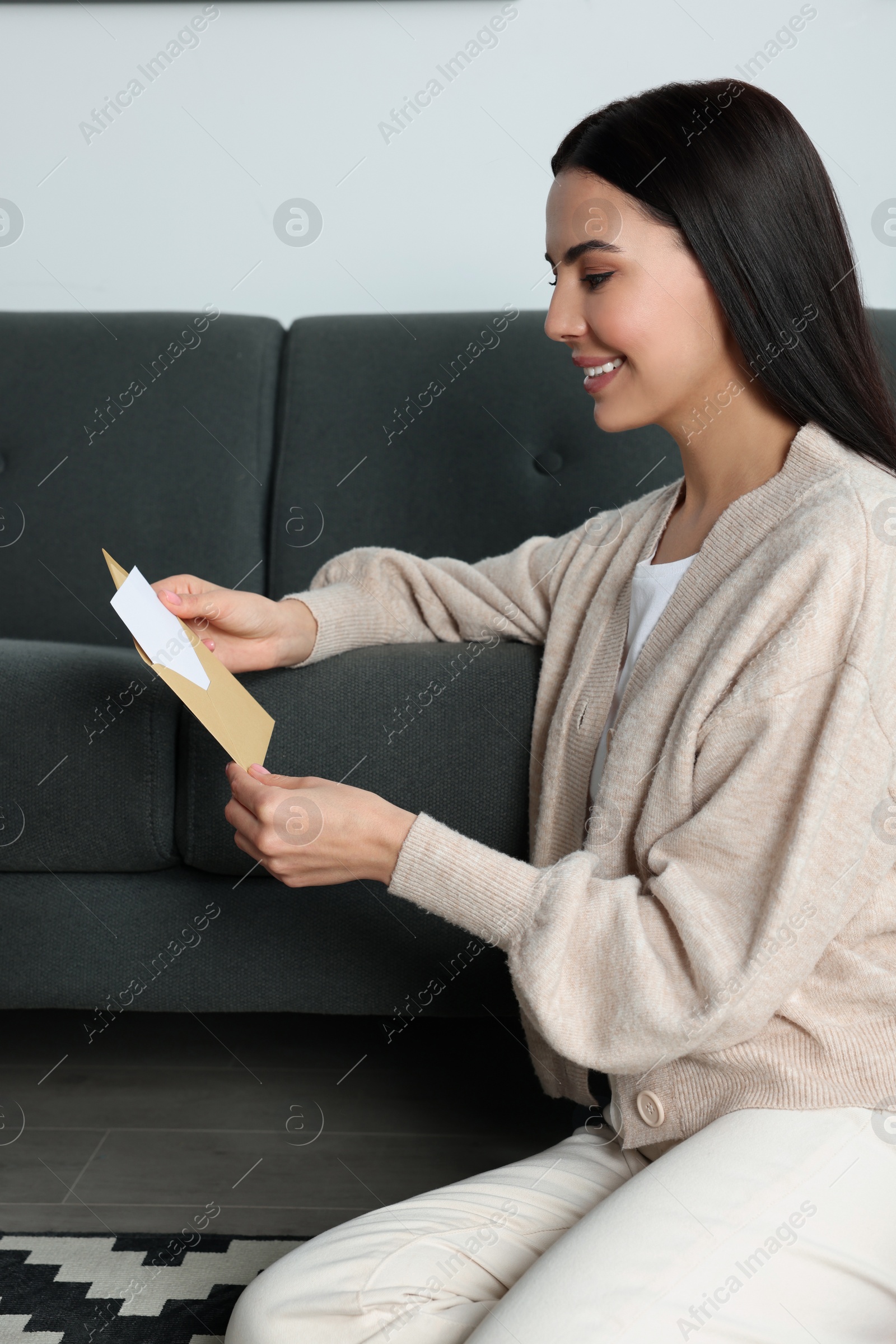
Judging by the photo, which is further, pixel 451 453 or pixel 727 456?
pixel 451 453

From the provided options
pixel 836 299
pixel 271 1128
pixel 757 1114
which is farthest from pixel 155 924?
pixel 836 299

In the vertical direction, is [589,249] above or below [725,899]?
above

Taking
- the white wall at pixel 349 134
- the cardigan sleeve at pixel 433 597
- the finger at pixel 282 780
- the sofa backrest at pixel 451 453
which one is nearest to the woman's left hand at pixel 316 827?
the finger at pixel 282 780

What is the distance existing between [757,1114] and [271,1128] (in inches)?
26.9

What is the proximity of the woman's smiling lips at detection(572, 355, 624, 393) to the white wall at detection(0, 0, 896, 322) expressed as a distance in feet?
3.55

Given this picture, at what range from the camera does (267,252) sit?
1.94 meters

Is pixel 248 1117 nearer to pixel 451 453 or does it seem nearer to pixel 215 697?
pixel 215 697

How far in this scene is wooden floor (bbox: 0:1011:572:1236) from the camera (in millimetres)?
1108

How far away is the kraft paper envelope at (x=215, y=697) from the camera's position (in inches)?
27.6

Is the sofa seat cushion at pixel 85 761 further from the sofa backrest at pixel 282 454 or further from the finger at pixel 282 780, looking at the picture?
the sofa backrest at pixel 282 454

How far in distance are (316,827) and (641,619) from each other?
33cm

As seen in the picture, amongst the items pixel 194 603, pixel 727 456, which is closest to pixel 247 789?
pixel 194 603

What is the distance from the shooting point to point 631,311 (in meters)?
0.84

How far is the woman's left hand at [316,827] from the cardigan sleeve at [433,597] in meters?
0.29
